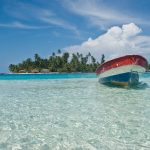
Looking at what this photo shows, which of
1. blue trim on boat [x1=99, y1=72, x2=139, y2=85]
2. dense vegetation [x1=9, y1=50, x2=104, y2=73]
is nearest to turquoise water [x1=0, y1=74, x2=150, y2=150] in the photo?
blue trim on boat [x1=99, y1=72, x2=139, y2=85]

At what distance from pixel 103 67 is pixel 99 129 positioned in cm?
1001

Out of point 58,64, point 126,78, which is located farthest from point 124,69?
point 58,64

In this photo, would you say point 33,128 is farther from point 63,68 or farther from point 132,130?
point 63,68

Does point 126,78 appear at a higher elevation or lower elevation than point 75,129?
higher

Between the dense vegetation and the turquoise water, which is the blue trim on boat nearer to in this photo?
the turquoise water

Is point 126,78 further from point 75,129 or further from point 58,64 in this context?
point 58,64

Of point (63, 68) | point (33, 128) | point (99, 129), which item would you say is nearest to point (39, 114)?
point (33, 128)

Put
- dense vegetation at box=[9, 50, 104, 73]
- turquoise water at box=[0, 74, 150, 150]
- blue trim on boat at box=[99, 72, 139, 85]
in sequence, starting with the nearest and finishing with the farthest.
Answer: turquoise water at box=[0, 74, 150, 150], blue trim on boat at box=[99, 72, 139, 85], dense vegetation at box=[9, 50, 104, 73]

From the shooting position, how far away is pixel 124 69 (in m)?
12.4

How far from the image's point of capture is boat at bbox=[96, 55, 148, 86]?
12.1m

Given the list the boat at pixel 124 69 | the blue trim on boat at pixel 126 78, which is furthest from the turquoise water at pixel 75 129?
the blue trim on boat at pixel 126 78

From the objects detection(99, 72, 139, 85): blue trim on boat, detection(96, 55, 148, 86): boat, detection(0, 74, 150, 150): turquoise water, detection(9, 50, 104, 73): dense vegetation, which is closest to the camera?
detection(0, 74, 150, 150): turquoise water

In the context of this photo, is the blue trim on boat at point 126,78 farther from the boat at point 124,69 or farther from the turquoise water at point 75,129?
the turquoise water at point 75,129

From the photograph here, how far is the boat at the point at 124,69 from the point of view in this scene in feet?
39.8
